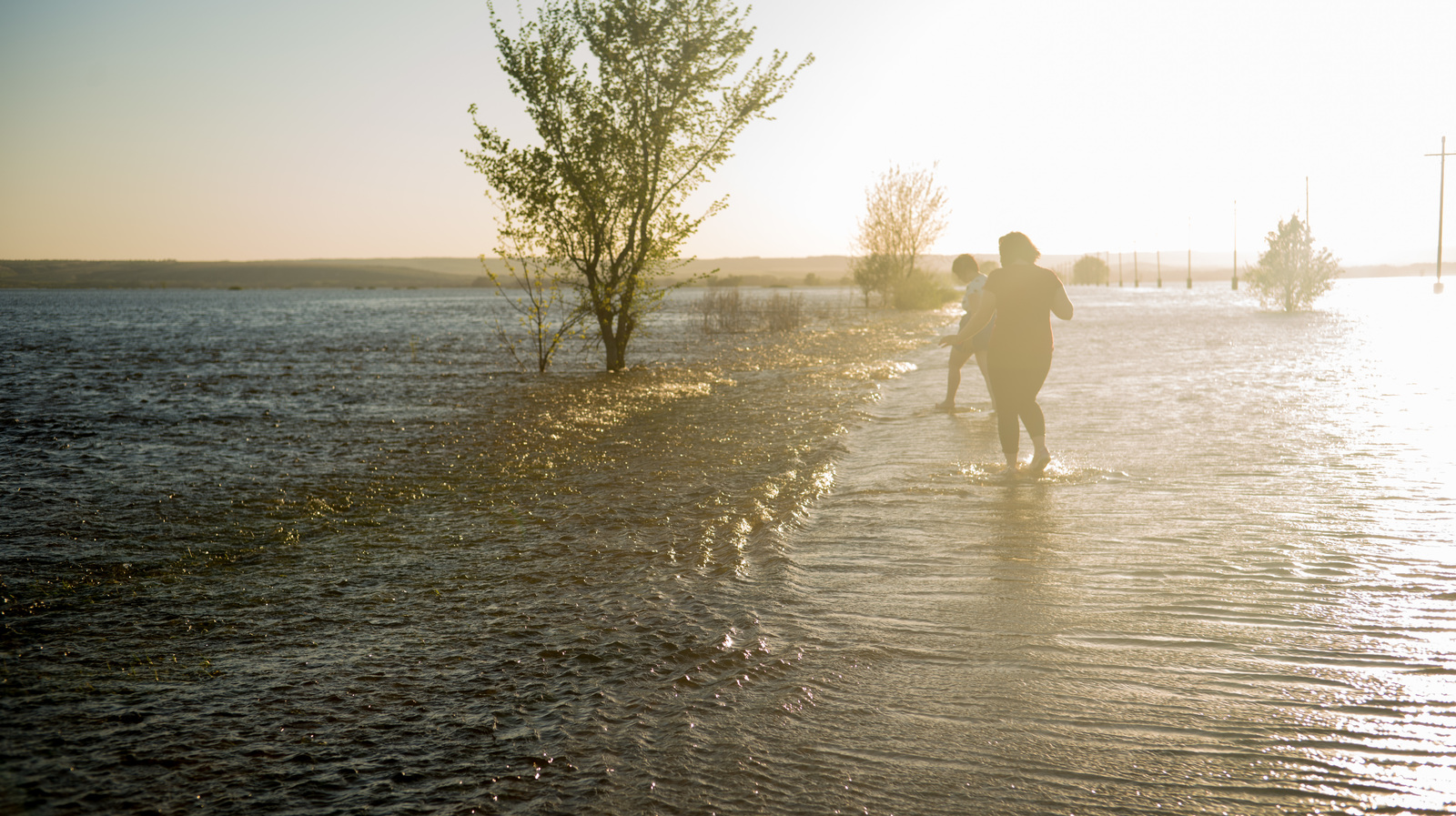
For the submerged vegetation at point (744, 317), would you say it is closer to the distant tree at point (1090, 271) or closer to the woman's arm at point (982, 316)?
the woman's arm at point (982, 316)

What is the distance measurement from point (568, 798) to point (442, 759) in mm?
572

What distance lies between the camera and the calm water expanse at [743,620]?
3068 mm

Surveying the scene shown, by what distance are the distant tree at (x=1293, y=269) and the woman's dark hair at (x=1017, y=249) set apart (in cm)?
3766

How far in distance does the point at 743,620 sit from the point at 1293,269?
4349 centimetres

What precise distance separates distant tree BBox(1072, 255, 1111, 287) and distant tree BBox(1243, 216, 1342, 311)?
366 ft

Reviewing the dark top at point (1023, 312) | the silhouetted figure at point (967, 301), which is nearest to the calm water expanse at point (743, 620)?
the silhouetted figure at point (967, 301)

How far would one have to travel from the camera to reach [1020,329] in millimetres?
7719

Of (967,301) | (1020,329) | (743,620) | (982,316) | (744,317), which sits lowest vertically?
(743,620)

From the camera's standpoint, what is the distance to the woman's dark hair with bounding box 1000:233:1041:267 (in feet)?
25.7

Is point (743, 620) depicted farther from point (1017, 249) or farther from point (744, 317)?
point (744, 317)

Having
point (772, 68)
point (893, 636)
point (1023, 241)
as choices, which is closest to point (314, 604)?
point (893, 636)

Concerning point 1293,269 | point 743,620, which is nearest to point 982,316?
point 743,620

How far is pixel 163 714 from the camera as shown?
3.65 metres

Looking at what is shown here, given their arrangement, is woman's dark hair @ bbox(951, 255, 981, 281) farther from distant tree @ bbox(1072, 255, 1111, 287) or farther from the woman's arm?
distant tree @ bbox(1072, 255, 1111, 287)
